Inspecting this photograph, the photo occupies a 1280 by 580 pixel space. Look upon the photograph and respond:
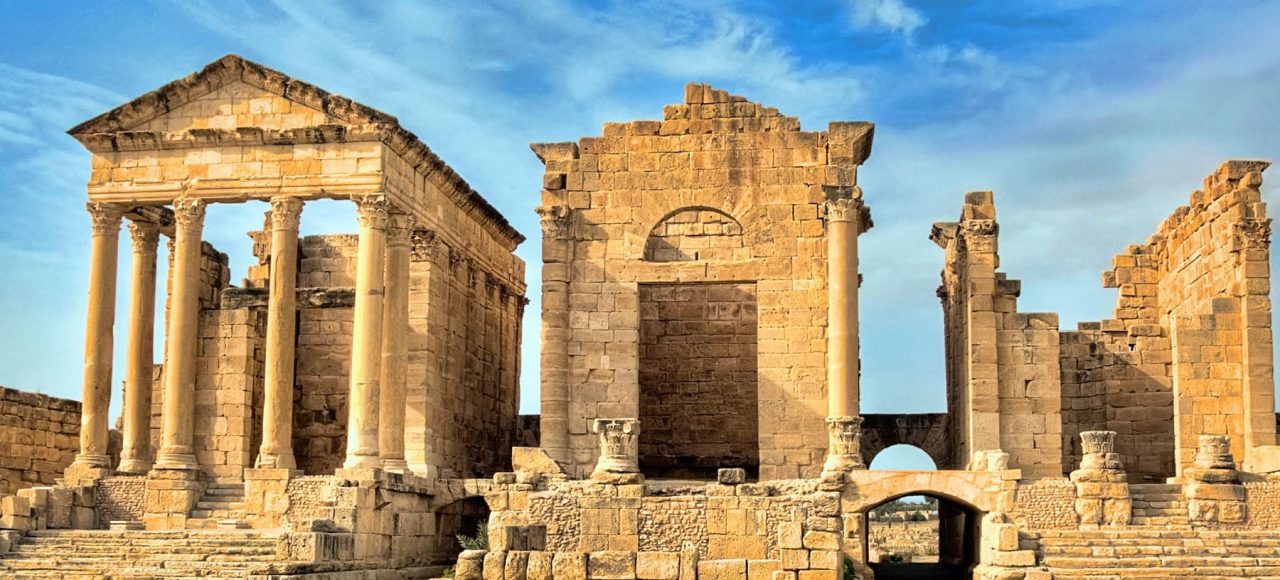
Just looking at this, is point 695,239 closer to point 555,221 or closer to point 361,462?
point 555,221

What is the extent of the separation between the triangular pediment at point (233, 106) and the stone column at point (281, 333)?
1644mm

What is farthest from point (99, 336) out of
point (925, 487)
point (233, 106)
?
point (925, 487)

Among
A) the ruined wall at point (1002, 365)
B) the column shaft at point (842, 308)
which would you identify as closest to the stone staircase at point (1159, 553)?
the ruined wall at point (1002, 365)

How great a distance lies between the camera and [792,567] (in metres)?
20.3

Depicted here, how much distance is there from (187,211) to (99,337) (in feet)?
9.75

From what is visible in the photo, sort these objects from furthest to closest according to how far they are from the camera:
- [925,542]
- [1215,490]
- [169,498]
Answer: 1. [925,542]
2. [169,498]
3. [1215,490]

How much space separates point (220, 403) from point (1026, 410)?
16.0 meters

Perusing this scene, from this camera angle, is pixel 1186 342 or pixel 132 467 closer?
pixel 132 467

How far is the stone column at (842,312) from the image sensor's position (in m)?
27.7

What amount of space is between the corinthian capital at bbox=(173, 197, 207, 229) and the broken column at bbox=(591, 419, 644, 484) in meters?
9.65

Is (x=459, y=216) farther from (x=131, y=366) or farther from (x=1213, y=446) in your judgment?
(x=1213, y=446)

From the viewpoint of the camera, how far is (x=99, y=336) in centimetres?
2906

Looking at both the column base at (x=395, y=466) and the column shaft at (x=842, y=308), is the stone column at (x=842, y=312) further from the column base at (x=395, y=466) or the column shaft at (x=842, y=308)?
the column base at (x=395, y=466)

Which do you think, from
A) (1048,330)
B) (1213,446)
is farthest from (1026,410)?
(1213,446)
